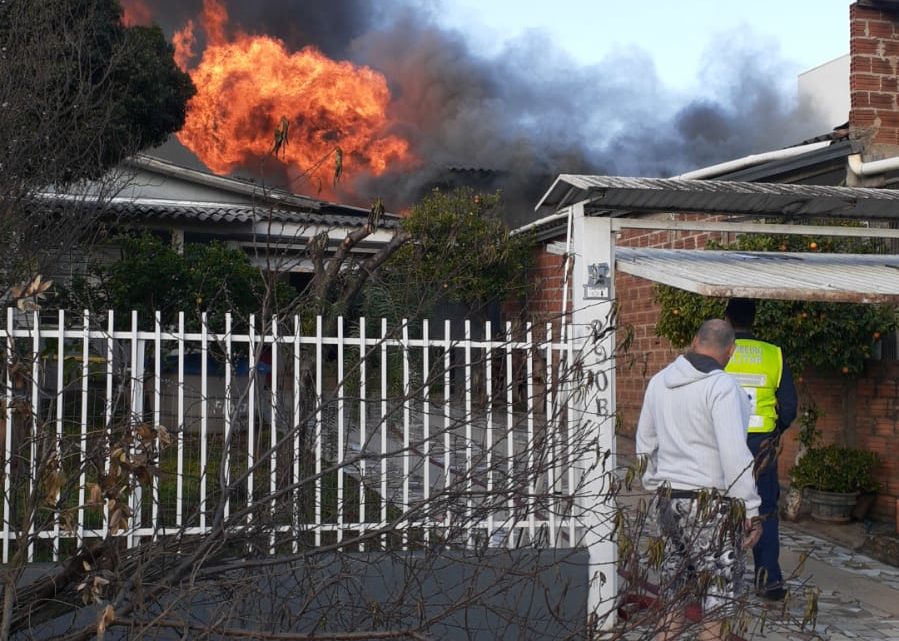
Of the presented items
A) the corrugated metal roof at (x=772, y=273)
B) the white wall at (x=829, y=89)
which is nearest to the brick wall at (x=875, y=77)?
the corrugated metal roof at (x=772, y=273)

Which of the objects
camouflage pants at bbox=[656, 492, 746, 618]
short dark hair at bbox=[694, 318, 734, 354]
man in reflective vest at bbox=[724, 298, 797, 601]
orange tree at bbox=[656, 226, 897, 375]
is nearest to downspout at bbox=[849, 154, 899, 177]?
orange tree at bbox=[656, 226, 897, 375]

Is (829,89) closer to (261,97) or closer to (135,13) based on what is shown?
(261,97)

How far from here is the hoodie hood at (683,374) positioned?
17.3ft

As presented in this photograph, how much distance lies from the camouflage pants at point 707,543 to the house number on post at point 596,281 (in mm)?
1404

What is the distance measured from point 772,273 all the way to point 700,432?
167 cm

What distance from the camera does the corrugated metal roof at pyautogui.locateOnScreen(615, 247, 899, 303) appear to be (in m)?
5.82

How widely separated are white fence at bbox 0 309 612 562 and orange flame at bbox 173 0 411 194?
Answer: 11097 mm

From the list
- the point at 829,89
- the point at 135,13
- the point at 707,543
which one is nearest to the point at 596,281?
the point at 707,543

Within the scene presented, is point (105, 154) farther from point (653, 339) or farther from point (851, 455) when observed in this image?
point (851, 455)

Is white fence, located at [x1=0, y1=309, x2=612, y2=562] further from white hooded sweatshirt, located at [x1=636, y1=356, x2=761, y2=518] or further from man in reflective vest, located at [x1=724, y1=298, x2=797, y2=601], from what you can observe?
man in reflective vest, located at [x1=724, y1=298, x2=797, y2=601]

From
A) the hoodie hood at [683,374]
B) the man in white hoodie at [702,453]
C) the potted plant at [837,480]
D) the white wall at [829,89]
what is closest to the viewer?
the man in white hoodie at [702,453]

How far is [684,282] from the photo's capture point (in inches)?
230

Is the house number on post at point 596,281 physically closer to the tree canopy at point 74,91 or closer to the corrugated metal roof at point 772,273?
the corrugated metal roof at point 772,273

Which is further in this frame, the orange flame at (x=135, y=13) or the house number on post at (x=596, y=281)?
the orange flame at (x=135, y=13)
